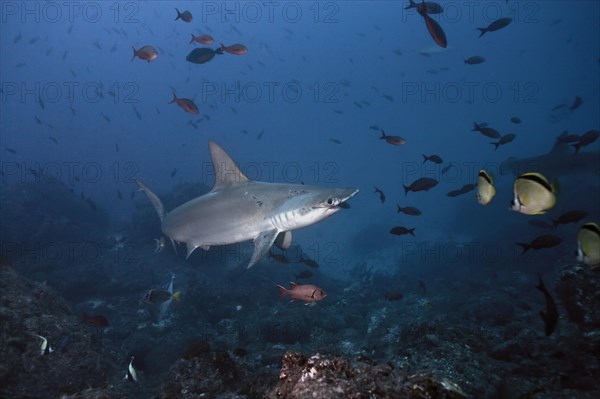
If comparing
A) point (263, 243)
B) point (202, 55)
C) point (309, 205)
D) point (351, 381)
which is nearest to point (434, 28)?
point (309, 205)

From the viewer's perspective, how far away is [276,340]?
348 inches

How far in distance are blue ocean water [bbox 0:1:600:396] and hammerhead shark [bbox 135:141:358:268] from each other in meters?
1.66

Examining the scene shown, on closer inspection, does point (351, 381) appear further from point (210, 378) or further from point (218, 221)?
point (218, 221)

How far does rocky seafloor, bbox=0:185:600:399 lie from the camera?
3.22 meters

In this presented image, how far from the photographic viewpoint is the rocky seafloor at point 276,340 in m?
3.22

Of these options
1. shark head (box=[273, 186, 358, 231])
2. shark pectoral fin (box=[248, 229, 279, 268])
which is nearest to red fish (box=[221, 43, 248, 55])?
shark head (box=[273, 186, 358, 231])

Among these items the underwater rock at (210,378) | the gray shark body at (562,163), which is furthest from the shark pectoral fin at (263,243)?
the gray shark body at (562,163)

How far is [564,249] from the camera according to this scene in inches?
508

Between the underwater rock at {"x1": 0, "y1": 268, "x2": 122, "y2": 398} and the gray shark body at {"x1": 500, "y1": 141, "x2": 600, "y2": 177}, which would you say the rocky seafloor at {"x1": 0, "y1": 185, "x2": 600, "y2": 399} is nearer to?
the underwater rock at {"x1": 0, "y1": 268, "x2": 122, "y2": 398}

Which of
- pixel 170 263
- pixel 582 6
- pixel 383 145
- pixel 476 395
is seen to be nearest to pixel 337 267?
pixel 170 263

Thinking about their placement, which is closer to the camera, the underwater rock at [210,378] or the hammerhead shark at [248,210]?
the underwater rock at [210,378]

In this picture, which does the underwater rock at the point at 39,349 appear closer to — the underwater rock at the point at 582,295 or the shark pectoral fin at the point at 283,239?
the shark pectoral fin at the point at 283,239

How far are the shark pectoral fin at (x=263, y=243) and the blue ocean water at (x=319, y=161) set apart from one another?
2007mm

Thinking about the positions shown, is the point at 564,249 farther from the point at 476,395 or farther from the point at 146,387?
the point at 146,387
